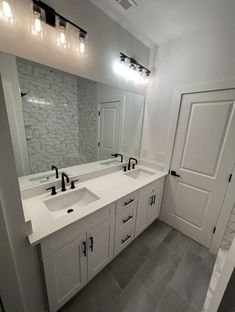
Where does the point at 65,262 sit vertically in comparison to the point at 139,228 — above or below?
above

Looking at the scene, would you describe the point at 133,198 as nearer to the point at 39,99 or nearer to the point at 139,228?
the point at 139,228

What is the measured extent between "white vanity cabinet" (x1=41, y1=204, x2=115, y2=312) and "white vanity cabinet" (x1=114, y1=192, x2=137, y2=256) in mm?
106

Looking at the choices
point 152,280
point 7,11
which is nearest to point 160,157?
point 152,280

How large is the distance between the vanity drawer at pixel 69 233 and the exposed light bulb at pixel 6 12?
145 centimetres

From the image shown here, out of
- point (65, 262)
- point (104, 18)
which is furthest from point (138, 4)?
point (65, 262)

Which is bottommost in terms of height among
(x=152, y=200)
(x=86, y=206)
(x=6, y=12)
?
(x=152, y=200)

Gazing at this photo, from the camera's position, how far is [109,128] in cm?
190

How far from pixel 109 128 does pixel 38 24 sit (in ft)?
3.83

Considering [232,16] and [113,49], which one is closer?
[232,16]

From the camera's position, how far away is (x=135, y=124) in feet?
7.30

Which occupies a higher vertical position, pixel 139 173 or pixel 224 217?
pixel 139 173

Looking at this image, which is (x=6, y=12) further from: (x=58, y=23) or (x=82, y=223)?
(x=82, y=223)

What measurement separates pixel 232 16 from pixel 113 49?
1211 mm

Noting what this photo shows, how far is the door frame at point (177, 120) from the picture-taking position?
150 centimetres
